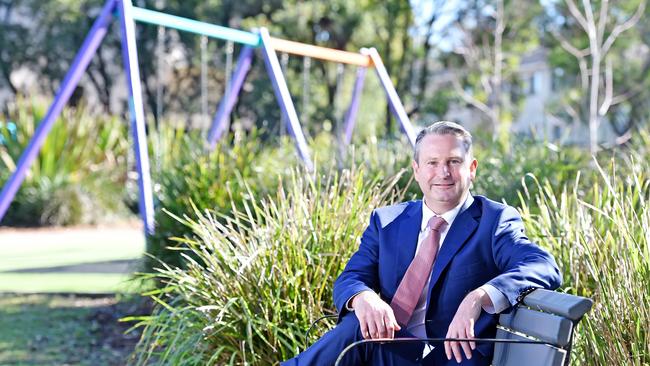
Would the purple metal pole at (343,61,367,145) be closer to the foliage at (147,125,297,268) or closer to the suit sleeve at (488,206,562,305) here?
the foliage at (147,125,297,268)

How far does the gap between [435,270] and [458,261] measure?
0.08 m

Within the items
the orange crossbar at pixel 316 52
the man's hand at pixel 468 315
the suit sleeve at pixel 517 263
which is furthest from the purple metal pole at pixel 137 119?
the man's hand at pixel 468 315

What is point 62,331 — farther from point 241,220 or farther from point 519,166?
point 519,166

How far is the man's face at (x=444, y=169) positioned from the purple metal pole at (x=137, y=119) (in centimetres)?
411

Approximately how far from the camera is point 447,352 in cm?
280

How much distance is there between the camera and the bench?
241cm

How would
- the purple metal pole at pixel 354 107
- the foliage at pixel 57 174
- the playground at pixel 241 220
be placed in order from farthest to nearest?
the foliage at pixel 57 174 < the purple metal pole at pixel 354 107 < the playground at pixel 241 220

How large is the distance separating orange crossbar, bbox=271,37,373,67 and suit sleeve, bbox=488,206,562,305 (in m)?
5.94

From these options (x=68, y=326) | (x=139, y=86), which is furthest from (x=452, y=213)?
(x=139, y=86)

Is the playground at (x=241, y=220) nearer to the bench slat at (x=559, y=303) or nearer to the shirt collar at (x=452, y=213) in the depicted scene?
the bench slat at (x=559, y=303)

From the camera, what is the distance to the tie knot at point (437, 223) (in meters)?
3.09

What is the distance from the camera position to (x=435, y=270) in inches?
118

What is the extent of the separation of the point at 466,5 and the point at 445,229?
2649 centimetres

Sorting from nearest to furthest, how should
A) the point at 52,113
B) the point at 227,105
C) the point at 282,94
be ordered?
the point at 52,113
the point at 282,94
the point at 227,105
